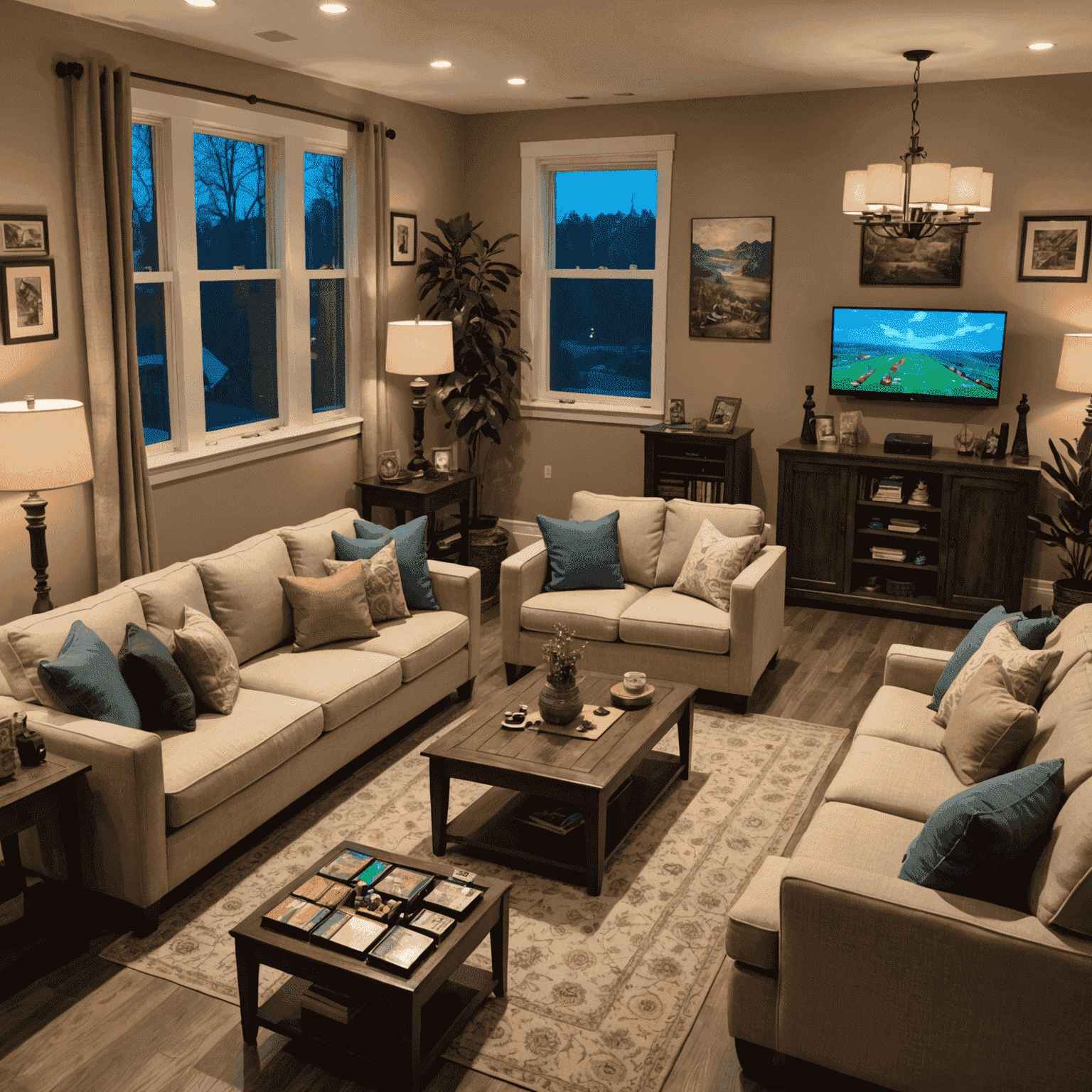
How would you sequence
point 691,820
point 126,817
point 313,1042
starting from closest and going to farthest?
point 313,1042 < point 126,817 < point 691,820

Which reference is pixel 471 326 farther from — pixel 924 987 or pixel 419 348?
pixel 924 987

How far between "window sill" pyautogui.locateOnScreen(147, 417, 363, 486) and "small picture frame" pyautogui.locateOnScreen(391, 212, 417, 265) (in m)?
1.11

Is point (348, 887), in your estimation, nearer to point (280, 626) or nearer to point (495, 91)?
point (280, 626)

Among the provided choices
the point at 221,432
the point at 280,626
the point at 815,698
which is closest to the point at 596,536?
the point at 815,698

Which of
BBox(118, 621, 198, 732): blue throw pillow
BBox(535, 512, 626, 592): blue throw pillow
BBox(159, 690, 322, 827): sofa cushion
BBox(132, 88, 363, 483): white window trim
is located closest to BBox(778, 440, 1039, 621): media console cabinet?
BBox(535, 512, 626, 592): blue throw pillow

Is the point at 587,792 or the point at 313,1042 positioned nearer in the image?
the point at 313,1042

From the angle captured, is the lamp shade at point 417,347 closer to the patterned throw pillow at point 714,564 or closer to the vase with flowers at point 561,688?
the patterned throw pillow at point 714,564

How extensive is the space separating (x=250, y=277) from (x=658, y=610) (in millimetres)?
2869

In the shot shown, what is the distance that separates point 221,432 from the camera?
5.77 m

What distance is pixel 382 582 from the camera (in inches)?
187

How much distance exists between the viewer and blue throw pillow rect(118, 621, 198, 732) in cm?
357

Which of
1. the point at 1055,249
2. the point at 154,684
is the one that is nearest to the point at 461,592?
the point at 154,684

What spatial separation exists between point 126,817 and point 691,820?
6.49 ft

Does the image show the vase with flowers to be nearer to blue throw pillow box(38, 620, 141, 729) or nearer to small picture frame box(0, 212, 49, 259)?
blue throw pillow box(38, 620, 141, 729)
